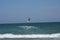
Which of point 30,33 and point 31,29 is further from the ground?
point 30,33

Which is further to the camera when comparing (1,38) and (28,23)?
(28,23)

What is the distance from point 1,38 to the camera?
2.88m

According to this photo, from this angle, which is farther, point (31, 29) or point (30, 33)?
point (31, 29)

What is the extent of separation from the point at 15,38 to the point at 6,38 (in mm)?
161

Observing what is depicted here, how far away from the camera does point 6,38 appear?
2.88 meters

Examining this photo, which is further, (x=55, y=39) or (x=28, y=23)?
(x=28, y=23)

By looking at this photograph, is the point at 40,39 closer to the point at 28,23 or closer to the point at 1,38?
the point at 1,38

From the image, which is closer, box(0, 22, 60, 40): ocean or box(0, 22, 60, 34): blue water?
box(0, 22, 60, 40): ocean

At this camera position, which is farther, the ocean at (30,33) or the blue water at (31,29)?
the blue water at (31,29)

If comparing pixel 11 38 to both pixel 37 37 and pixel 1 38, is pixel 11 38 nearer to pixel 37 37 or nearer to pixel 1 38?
pixel 1 38

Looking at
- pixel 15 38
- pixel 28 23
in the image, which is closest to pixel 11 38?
pixel 15 38

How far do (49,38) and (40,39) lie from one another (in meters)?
0.16

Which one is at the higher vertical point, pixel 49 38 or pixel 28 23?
pixel 49 38

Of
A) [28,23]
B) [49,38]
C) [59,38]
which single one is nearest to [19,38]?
[49,38]
